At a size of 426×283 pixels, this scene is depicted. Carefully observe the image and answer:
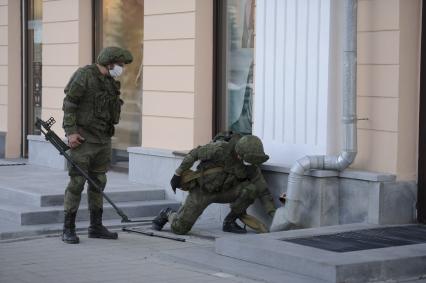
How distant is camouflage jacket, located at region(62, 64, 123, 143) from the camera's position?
8.82 metres

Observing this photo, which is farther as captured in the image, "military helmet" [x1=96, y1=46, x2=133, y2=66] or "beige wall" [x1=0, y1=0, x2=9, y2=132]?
"beige wall" [x1=0, y1=0, x2=9, y2=132]

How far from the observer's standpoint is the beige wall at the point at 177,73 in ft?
36.7

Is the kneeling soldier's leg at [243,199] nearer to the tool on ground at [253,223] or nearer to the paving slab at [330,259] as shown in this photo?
the tool on ground at [253,223]

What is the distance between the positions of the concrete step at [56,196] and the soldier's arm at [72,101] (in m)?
1.56

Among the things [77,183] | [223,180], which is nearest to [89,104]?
[77,183]

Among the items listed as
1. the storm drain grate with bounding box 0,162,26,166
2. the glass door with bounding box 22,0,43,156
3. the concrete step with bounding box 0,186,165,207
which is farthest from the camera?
the glass door with bounding box 22,0,43,156

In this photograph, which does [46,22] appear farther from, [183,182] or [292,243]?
[292,243]

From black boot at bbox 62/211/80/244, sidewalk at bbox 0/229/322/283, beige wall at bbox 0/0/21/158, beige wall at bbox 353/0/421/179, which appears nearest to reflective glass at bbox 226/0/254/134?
beige wall at bbox 353/0/421/179

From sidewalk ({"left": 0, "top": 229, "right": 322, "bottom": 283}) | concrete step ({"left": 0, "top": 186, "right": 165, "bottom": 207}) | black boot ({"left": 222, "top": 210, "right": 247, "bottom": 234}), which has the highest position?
concrete step ({"left": 0, "top": 186, "right": 165, "bottom": 207})

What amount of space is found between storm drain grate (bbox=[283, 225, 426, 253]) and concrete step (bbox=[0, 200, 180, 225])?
2827mm

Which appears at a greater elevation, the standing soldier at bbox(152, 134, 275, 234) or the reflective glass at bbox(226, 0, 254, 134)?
the reflective glass at bbox(226, 0, 254, 134)

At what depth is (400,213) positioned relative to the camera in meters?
8.91

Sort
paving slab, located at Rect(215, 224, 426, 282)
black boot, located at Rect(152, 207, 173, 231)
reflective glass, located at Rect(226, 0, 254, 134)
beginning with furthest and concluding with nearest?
reflective glass, located at Rect(226, 0, 254, 134), black boot, located at Rect(152, 207, 173, 231), paving slab, located at Rect(215, 224, 426, 282)

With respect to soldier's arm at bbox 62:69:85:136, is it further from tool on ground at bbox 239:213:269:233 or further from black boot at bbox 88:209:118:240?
tool on ground at bbox 239:213:269:233
